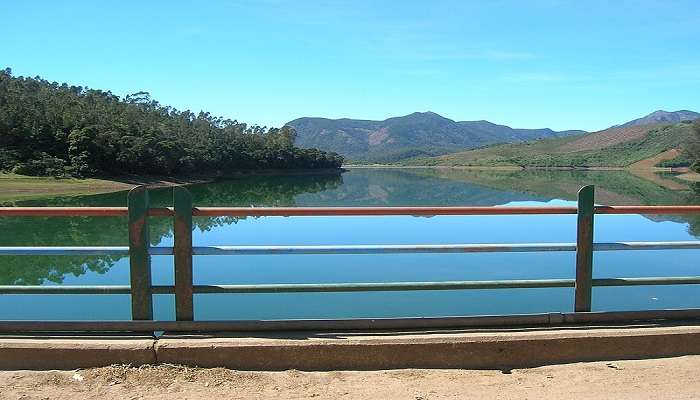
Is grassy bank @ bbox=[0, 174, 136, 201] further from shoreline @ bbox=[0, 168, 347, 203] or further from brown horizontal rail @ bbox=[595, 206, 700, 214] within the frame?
brown horizontal rail @ bbox=[595, 206, 700, 214]

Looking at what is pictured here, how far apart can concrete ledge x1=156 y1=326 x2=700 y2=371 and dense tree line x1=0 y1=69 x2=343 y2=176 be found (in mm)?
59371

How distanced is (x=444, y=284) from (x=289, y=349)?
1.22 metres

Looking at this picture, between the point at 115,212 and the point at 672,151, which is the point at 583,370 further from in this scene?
the point at 672,151

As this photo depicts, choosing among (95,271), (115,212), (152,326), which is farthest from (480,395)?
(95,271)

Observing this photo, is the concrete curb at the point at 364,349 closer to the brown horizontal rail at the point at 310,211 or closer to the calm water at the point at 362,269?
the brown horizontal rail at the point at 310,211

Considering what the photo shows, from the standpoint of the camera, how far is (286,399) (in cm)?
388

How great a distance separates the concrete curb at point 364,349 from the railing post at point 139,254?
0.25 m

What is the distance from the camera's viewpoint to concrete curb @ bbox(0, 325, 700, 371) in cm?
418

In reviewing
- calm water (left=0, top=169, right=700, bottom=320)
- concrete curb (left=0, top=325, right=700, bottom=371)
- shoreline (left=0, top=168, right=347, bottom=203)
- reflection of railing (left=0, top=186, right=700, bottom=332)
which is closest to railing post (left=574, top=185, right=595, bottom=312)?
reflection of railing (left=0, top=186, right=700, bottom=332)

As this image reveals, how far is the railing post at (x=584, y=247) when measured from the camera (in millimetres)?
4676

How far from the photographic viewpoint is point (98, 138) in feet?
213

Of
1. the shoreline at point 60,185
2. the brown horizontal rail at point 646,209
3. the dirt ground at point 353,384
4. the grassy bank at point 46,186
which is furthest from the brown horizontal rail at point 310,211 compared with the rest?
the grassy bank at point 46,186

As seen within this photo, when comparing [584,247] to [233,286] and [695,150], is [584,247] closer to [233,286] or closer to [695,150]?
[233,286]

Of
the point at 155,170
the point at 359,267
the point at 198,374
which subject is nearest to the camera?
the point at 198,374
